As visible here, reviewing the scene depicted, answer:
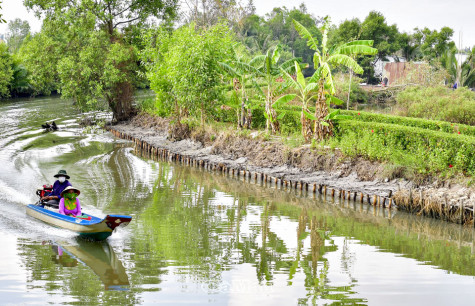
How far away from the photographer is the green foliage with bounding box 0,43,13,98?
54625 mm

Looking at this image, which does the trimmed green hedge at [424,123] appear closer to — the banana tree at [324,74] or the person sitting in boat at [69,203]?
the banana tree at [324,74]

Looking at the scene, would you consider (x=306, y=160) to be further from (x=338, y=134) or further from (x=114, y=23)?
(x=114, y=23)

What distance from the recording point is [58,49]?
36.3m

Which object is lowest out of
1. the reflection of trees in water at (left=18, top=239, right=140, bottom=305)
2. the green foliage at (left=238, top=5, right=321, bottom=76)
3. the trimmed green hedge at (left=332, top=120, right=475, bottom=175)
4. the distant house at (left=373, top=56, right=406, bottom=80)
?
the reflection of trees in water at (left=18, top=239, right=140, bottom=305)

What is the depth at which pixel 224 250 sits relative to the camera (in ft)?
46.0

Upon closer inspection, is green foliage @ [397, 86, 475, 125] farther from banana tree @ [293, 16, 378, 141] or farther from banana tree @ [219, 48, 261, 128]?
banana tree @ [219, 48, 261, 128]

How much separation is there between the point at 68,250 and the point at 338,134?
44.0 ft

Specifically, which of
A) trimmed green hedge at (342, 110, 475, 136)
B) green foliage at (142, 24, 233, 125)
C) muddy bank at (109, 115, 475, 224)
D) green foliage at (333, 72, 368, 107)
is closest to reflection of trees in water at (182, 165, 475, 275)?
muddy bank at (109, 115, 475, 224)

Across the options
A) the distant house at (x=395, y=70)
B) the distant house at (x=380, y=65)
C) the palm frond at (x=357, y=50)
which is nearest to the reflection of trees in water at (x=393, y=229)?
the palm frond at (x=357, y=50)

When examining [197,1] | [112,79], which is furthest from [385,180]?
[197,1]

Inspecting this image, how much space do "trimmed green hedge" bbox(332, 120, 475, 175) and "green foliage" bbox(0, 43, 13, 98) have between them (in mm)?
41391

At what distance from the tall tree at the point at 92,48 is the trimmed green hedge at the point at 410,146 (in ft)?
59.1

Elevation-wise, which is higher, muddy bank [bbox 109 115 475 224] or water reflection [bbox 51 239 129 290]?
muddy bank [bbox 109 115 475 224]

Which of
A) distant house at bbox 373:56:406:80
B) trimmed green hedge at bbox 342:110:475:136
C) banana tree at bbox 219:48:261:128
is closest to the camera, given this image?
trimmed green hedge at bbox 342:110:475:136
